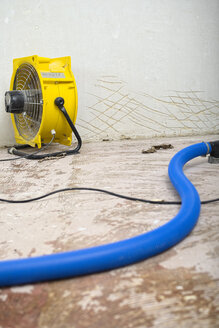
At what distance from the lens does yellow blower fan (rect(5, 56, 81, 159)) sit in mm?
2160

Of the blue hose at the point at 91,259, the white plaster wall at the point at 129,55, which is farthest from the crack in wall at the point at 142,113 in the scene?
the blue hose at the point at 91,259

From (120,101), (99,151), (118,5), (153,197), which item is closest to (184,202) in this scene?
(153,197)

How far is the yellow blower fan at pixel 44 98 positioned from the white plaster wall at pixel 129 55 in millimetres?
467

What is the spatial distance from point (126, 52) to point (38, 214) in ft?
7.21

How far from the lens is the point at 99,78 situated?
2.88 metres

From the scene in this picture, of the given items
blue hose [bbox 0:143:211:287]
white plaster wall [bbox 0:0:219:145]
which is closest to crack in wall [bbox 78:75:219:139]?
white plaster wall [bbox 0:0:219:145]

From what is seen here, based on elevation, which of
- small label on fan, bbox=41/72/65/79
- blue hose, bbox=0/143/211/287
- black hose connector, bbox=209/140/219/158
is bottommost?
blue hose, bbox=0/143/211/287

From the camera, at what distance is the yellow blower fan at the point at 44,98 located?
2160 mm

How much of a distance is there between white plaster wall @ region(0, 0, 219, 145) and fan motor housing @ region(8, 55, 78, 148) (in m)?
0.45

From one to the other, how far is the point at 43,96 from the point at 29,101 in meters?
0.22

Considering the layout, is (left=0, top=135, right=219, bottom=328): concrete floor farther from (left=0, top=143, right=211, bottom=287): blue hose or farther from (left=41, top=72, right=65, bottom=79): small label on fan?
(left=41, top=72, right=65, bottom=79): small label on fan

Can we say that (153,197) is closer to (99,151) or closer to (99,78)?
(99,151)

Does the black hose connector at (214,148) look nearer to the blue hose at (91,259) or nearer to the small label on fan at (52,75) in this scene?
the blue hose at (91,259)

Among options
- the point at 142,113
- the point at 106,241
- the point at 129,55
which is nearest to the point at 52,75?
the point at 129,55
